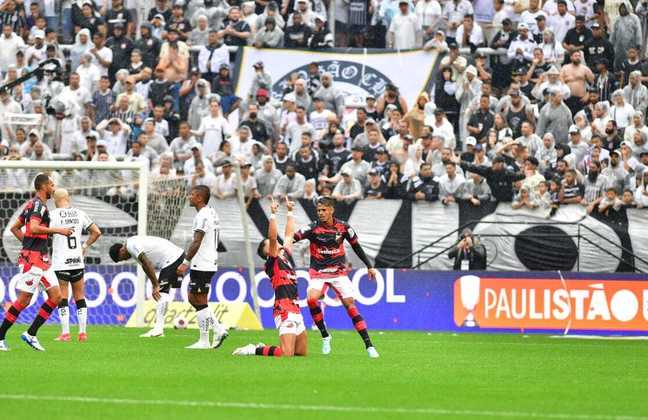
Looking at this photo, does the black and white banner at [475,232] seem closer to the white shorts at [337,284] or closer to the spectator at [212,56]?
the spectator at [212,56]

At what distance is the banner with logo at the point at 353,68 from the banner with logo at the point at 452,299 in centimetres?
694

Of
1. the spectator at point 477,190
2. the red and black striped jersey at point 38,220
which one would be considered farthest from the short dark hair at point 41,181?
the spectator at point 477,190

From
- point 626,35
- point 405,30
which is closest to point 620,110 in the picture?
point 626,35

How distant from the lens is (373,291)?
2730cm

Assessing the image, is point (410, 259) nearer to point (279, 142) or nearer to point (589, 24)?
point (279, 142)

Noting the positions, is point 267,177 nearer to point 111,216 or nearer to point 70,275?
point 111,216

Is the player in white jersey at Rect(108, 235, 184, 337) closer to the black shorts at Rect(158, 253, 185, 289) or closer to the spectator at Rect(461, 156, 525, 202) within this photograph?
the black shorts at Rect(158, 253, 185, 289)

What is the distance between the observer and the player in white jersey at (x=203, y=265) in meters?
19.2

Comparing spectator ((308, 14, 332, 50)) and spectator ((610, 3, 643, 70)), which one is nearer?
spectator ((610, 3, 643, 70))

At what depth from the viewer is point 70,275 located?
2059cm

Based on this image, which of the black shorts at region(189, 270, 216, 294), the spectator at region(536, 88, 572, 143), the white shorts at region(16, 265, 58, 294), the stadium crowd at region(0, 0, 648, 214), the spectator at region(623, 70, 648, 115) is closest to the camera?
the white shorts at region(16, 265, 58, 294)

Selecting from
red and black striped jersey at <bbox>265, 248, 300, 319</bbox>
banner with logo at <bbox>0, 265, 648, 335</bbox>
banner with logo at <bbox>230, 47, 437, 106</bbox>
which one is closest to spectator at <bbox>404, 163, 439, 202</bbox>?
banner with logo at <bbox>0, 265, 648, 335</bbox>

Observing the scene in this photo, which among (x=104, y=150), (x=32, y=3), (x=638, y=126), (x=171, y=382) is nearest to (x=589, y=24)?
(x=638, y=126)

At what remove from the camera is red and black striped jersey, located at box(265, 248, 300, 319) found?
17.7 meters
